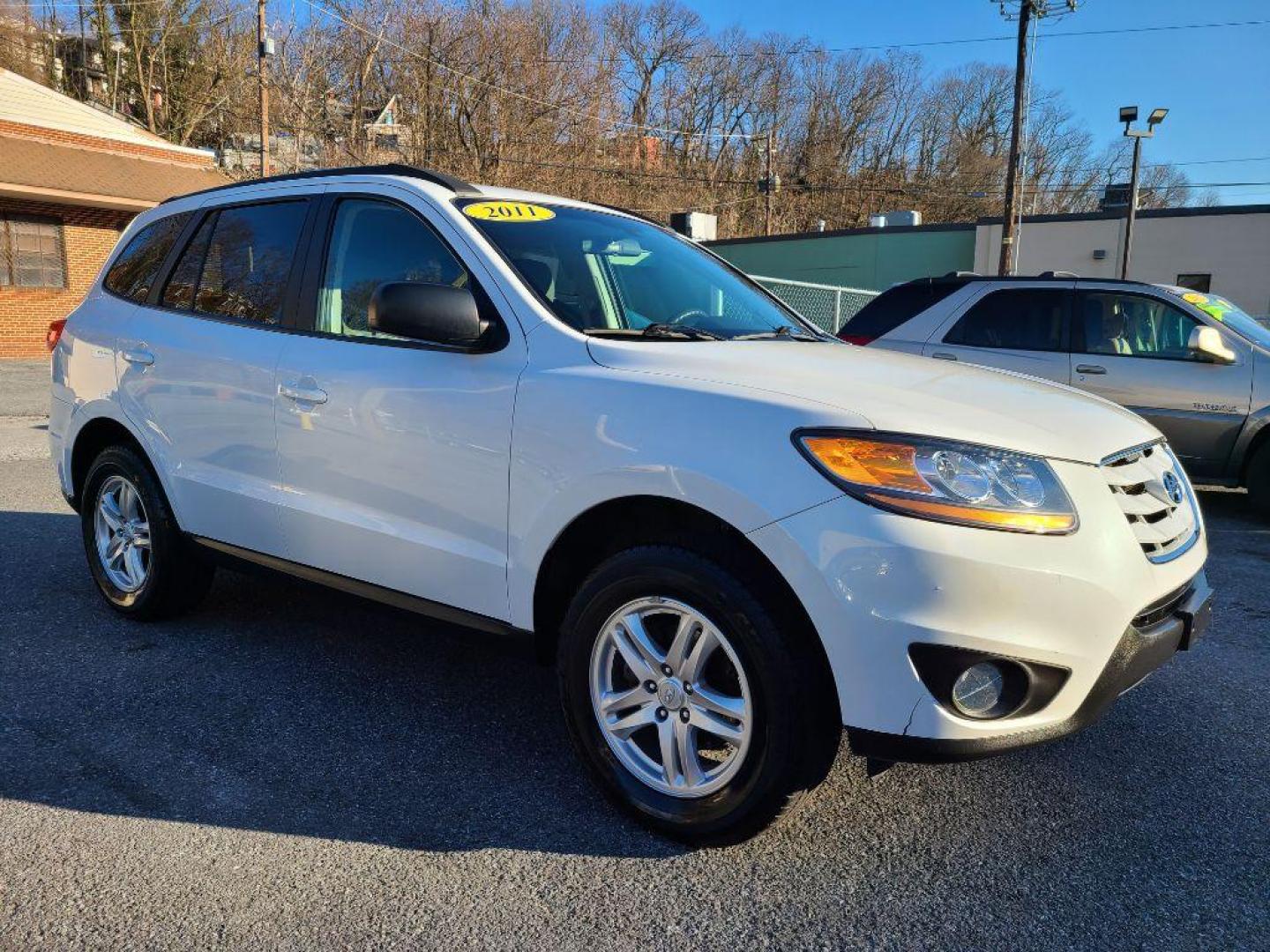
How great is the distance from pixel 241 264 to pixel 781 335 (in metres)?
2.21

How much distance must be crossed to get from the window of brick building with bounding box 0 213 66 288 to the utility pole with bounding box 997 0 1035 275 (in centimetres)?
2164

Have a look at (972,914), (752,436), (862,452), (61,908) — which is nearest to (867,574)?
(862,452)

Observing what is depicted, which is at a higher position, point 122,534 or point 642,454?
point 642,454

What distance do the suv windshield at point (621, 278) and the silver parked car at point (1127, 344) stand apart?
452 cm

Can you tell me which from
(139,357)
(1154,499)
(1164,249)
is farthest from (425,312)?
(1164,249)

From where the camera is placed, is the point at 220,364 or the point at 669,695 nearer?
the point at 669,695

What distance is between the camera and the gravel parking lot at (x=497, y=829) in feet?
7.55

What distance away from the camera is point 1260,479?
704 cm

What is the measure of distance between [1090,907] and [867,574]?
3.39 feet

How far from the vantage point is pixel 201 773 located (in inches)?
117

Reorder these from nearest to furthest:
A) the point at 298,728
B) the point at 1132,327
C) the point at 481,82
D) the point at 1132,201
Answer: the point at 298,728
the point at 1132,327
the point at 1132,201
the point at 481,82

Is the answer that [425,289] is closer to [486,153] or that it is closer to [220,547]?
[220,547]

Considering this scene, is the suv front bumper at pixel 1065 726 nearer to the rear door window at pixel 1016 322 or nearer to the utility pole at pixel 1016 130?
the rear door window at pixel 1016 322

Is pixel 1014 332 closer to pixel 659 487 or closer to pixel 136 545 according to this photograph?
pixel 659 487
